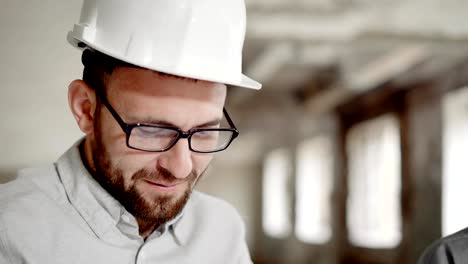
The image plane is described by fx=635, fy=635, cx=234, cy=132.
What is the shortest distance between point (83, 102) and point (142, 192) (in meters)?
0.28

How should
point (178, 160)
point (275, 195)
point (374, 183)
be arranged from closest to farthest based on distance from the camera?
point (178, 160) < point (374, 183) < point (275, 195)

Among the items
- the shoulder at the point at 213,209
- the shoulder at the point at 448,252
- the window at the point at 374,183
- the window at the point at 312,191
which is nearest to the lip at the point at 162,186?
the shoulder at the point at 213,209

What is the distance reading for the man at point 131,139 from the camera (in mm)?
1466

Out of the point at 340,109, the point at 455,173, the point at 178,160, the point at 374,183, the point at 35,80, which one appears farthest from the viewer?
the point at 340,109

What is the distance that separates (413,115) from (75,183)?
269 inches

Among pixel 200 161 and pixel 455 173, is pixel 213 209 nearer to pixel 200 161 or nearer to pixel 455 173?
pixel 200 161

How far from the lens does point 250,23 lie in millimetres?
5156

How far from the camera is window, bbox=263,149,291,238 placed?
14852 millimetres

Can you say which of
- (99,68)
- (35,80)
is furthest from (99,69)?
(35,80)

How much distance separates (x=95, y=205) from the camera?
5.04ft

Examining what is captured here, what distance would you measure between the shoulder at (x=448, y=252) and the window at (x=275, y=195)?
12.0 m

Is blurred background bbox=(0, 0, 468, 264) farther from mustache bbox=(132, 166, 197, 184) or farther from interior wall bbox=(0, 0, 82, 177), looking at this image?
mustache bbox=(132, 166, 197, 184)

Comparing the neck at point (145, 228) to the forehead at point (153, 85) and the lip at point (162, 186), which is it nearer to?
the lip at point (162, 186)

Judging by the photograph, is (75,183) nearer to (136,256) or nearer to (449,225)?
(136,256)
